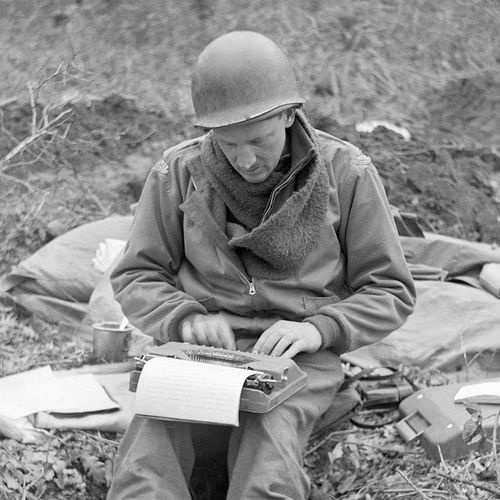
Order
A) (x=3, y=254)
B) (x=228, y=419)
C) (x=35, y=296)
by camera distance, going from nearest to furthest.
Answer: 1. (x=228, y=419)
2. (x=35, y=296)
3. (x=3, y=254)

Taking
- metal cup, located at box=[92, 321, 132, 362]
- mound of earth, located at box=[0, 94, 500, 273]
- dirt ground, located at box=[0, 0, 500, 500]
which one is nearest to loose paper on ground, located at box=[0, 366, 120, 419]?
dirt ground, located at box=[0, 0, 500, 500]

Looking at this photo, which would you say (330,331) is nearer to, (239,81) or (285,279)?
(285,279)

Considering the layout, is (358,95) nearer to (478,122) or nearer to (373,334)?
(478,122)

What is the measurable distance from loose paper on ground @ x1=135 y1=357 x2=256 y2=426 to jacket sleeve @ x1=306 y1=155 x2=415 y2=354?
23.5 inches

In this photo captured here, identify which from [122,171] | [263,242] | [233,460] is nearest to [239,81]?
[263,242]

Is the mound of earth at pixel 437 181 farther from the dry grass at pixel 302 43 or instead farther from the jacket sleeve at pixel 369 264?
the jacket sleeve at pixel 369 264

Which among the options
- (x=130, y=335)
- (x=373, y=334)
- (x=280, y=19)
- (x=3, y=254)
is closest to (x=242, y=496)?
(x=373, y=334)

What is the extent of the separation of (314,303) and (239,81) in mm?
845

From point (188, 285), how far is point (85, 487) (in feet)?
2.69

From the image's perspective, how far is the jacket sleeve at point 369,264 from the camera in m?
3.51

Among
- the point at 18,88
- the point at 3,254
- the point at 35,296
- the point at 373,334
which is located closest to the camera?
the point at 373,334

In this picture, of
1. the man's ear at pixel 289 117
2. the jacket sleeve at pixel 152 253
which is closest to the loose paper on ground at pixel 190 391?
the jacket sleeve at pixel 152 253

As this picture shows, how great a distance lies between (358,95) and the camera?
31.6ft

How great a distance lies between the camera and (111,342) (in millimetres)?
4695
